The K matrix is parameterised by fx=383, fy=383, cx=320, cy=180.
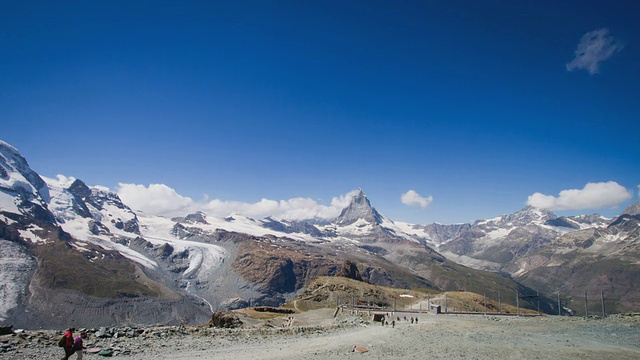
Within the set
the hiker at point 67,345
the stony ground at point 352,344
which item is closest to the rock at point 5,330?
the stony ground at point 352,344

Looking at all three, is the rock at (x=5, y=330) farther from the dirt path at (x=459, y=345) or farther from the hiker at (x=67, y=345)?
the dirt path at (x=459, y=345)

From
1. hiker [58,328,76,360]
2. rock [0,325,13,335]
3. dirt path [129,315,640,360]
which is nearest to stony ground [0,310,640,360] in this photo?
dirt path [129,315,640,360]

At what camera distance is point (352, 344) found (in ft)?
108

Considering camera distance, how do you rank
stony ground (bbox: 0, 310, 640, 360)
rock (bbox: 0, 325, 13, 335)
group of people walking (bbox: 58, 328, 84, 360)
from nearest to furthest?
Answer: group of people walking (bbox: 58, 328, 84, 360)
stony ground (bbox: 0, 310, 640, 360)
rock (bbox: 0, 325, 13, 335)

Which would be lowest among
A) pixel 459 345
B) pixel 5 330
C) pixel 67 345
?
pixel 5 330

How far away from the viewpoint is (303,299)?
459 feet

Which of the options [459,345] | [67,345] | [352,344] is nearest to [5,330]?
[67,345]

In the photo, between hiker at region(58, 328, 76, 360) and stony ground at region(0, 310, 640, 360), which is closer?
hiker at region(58, 328, 76, 360)

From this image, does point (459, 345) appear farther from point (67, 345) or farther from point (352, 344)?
point (67, 345)

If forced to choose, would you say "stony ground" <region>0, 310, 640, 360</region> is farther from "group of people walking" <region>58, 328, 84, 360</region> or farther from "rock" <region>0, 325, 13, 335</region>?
"group of people walking" <region>58, 328, 84, 360</region>

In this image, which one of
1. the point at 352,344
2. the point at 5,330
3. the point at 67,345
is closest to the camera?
the point at 67,345

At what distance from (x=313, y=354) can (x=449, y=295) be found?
402ft

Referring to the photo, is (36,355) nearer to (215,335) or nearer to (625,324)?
(215,335)

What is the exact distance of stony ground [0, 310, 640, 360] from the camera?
28078mm
